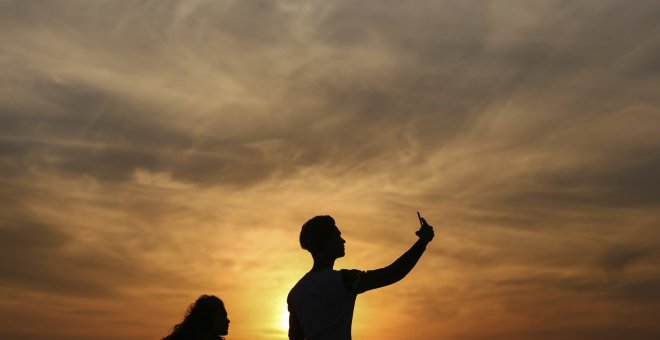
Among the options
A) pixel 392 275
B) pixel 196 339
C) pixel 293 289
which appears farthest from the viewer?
pixel 196 339

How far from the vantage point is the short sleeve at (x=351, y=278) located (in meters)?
7.08

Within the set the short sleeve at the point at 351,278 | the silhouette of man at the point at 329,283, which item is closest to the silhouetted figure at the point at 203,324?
the silhouette of man at the point at 329,283

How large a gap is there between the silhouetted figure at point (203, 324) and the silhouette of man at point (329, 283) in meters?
2.59

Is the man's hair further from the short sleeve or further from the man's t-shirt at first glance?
the short sleeve

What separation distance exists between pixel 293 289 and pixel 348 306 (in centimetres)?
63

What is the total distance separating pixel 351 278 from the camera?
7129 mm

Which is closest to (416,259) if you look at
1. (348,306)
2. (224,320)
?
(348,306)

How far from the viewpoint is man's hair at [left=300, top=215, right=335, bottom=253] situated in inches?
298

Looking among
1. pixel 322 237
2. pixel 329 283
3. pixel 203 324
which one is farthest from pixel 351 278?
pixel 203 324

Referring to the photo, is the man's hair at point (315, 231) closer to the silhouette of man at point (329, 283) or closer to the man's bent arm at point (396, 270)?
the silhouette of man at point (329, 283)

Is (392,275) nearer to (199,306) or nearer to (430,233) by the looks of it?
(430,233)

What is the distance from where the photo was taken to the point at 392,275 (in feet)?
22.9

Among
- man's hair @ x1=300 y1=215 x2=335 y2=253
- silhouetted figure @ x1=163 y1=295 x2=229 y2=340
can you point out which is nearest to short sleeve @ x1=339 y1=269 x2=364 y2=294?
man's hair @ x1=300 y1=215 x2=335 y2=253

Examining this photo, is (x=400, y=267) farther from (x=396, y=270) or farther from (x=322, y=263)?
(x=322, y=263)
